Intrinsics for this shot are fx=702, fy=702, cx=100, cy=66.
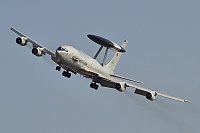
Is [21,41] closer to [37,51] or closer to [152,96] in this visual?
[37,51]

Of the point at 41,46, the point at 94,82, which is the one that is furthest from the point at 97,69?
the point at 41,46

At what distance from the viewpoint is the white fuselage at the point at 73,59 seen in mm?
139750

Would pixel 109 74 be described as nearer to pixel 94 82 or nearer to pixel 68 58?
pixel 94 82

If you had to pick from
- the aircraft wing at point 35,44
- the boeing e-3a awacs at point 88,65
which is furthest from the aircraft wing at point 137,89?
the aircraft wing at point 35,44

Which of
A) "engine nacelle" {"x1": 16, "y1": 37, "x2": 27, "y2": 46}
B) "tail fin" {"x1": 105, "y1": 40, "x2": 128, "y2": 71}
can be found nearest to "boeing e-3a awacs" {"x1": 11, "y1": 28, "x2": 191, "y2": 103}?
"engine nacelle" {"x1": 16, "y1": 37, "x2": 27, "y2": 46}

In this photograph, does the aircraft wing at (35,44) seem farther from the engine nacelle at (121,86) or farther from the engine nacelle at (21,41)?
the engine nacelle at (121,86)

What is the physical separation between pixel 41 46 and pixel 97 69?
13036 mm

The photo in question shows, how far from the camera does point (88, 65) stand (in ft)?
471

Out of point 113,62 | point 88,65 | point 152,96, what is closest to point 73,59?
point 88,65

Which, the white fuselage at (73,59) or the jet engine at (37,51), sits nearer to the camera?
the white fuselage at (73,59)

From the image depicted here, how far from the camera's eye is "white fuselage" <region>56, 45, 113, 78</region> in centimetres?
13975

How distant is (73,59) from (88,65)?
4463mm

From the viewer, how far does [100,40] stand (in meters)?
147

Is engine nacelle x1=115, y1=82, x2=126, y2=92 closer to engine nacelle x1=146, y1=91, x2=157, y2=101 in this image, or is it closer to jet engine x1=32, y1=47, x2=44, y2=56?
engine nacelle x1=146, y1=91, x2=157, y2=101
